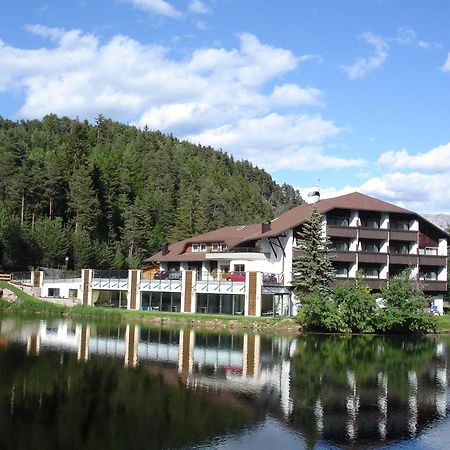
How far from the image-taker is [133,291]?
5931 centimetres

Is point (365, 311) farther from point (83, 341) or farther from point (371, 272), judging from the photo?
point (83, 341)

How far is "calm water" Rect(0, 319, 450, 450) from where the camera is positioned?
1705cm

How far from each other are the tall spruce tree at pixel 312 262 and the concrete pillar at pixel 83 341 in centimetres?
1865

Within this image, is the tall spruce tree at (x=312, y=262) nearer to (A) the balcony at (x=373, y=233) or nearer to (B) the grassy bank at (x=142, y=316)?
(B) the grassy bank at (x=142, y=316)

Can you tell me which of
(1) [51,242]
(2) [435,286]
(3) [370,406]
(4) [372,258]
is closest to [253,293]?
(4) [372,258]

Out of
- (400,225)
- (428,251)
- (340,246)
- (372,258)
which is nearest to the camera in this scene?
(340,246)

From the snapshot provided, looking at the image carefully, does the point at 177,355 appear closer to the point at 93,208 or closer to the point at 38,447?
the point at 38,447

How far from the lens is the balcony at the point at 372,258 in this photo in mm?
60125

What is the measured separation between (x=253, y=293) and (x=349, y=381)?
26.8 meters

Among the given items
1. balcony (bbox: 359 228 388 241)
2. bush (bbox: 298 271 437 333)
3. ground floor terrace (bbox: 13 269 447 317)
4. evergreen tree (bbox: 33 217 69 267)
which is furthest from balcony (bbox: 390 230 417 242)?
evergreen tree (bbox: 33 217 69 267)

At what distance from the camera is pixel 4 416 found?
17.9 metres

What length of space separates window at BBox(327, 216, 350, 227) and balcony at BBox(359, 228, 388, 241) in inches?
68.0

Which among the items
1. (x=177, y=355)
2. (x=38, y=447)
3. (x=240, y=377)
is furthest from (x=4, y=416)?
(x=177, y=355)

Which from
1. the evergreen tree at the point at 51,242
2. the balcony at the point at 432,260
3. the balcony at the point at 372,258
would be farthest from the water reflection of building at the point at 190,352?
the evergreen tree at the point at 51,242
